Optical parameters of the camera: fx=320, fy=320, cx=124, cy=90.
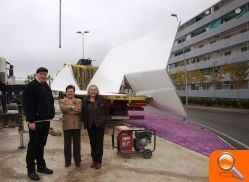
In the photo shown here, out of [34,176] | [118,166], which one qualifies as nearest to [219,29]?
[118,166]

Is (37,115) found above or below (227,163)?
above

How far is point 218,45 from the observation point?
47.4 m

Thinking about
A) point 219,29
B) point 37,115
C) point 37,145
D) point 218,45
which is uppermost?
point 219,29

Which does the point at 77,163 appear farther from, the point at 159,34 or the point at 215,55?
the point at 215,55

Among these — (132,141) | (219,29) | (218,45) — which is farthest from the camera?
(218,45)

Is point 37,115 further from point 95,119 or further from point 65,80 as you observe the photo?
point 65,80

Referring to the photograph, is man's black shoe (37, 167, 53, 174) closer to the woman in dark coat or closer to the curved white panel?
the woman in dark coat

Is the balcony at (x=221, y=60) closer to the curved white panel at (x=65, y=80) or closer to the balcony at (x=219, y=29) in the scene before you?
the balcony at (x=219, y=29)

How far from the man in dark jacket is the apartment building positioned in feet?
104

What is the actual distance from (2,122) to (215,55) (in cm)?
4237

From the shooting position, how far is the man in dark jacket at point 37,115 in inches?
227

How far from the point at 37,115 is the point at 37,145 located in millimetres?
566

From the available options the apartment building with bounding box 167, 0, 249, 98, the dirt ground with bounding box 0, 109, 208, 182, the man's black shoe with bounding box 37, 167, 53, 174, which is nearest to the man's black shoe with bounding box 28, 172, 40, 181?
the dirt ground with bounding box 0, 109, 208, 182

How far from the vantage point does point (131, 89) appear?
1306 cm
